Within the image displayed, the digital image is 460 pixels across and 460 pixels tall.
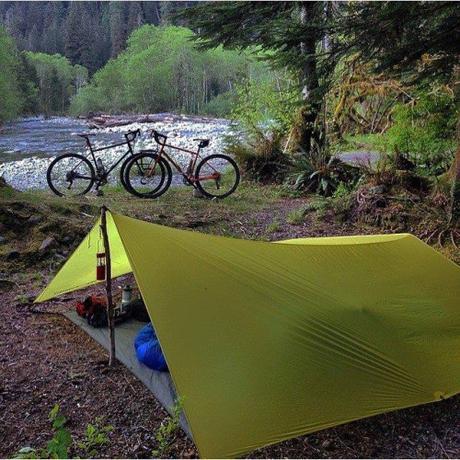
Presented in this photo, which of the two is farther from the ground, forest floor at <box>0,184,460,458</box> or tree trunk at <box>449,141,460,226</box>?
tree trunk at <box>449,141,460,226</box>

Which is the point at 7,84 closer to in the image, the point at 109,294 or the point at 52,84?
the point at 52,84

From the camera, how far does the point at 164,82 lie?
54.1 meters

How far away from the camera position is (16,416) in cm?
268

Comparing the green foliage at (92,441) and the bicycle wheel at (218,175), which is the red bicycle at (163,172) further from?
the green foliage at (92,441)

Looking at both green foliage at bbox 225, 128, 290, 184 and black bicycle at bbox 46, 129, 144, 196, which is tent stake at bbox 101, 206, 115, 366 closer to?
black bicycle at bbox 46, 129, 144, 196

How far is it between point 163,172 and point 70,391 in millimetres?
5456

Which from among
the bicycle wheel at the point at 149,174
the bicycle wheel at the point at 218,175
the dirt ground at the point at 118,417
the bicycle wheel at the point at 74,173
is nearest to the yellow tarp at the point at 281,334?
the dirt ground at the point at 118,417

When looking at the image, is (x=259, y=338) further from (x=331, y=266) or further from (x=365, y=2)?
(x=365, y=2)

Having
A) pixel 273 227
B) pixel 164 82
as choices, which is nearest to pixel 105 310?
pixel 273 227

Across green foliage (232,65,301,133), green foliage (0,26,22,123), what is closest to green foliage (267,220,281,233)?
green foliage (232,65,301,133)

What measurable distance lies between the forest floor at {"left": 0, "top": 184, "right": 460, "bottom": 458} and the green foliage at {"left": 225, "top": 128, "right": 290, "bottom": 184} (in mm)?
4800

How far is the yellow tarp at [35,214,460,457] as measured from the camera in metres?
2.42

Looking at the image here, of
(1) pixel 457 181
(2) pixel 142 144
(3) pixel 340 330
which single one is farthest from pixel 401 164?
(2) pixel 142 144

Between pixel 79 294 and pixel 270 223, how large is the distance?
3.05 m
